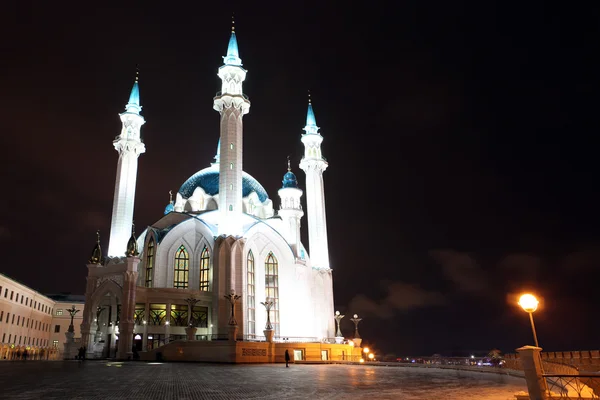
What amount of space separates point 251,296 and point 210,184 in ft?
56.7

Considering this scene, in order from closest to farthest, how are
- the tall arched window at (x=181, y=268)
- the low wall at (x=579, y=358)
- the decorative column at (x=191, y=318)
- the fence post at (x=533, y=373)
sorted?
the fence post at (x=533, y=373) → the low wall at (x=579, y=358) → the decorative column at (x=191, y=318) → the tall arched window at (x=181, y=268)

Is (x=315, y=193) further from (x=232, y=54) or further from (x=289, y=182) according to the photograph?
(x=232, y=54)

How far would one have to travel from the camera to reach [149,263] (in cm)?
4784

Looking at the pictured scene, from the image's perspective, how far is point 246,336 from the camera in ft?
144

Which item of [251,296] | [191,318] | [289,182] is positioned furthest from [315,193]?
[191,318]

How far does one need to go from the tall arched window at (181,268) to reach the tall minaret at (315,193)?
586 inches

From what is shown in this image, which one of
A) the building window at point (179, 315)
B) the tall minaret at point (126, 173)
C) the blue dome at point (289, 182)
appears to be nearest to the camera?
the building window at point (179, 315)

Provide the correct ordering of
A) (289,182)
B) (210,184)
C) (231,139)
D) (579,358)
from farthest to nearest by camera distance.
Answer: (289,182), (210,184), (231,139), (579,358)

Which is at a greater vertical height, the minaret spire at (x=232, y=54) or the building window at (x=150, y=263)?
the minaret spire at (x=232, y=54)

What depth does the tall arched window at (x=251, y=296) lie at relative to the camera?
1845 inches

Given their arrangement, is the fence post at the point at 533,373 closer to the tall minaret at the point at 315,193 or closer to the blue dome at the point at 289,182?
the tall minaret at the point at 315,193

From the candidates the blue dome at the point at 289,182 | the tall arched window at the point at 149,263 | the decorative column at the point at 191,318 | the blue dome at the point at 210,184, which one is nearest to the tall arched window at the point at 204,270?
the decorative column at the point at 191,318

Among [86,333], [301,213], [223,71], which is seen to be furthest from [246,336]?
[223,71]

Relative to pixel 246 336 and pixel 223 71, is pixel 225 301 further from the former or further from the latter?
pixel 223 71
